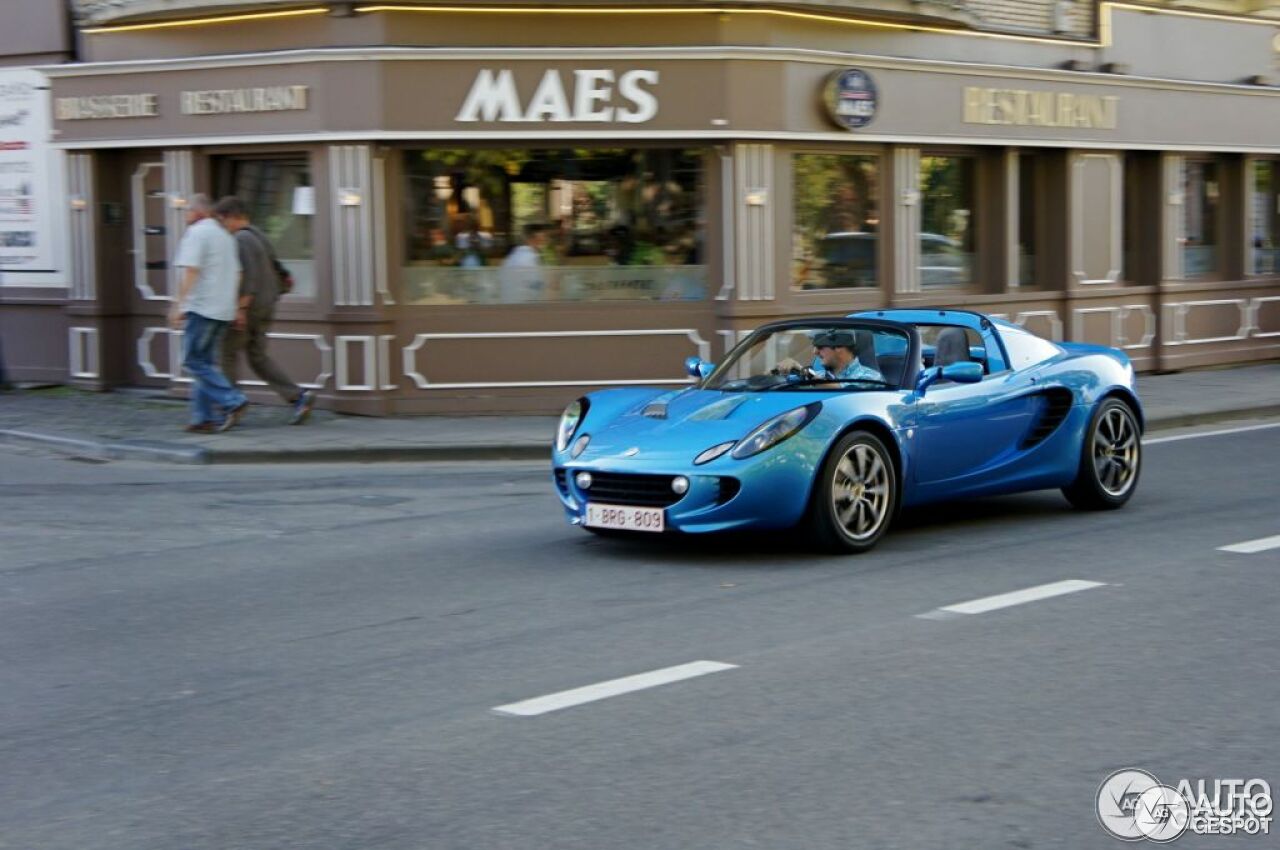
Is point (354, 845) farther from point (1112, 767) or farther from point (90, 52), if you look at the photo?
point (90, 52)

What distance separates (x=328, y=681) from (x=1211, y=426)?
11227mm

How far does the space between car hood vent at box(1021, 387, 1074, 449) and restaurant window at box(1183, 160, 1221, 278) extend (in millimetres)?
12251

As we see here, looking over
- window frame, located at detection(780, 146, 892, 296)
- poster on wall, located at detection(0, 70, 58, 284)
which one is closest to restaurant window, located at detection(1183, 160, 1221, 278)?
window frame, located at detection(780, 146, 892, 296)

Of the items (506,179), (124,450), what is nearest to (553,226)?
(506,179)

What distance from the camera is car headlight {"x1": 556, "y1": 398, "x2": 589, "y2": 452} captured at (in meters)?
9.06

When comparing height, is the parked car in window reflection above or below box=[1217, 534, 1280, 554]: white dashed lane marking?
above

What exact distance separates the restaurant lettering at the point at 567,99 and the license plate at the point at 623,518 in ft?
24.0

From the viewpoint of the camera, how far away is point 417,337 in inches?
607

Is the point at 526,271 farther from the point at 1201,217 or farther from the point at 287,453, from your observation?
the point at 1201,217

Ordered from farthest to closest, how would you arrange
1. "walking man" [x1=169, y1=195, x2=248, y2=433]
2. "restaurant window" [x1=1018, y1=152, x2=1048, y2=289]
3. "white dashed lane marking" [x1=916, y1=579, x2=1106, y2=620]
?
1. "restaurant window" [x1=1018, y1=152, x2=1048, y2=289]
2. "walking man" [x1=169, y1=195, x2=248, y2=433]
3. "white dashed lane marking" [x1=916, y1=579, x2=1106, y2=620]

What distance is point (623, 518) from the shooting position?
851 centimetres

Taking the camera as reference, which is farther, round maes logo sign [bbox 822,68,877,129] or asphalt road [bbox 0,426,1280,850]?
round maes logo sign [bbox 822,68,877,129]

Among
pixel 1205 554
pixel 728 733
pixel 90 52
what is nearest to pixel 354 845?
pixel 728 733

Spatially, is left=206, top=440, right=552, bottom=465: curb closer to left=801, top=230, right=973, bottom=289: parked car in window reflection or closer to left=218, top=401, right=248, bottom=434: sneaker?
left=218, top=401, right=248, bottom=434: sneaker
